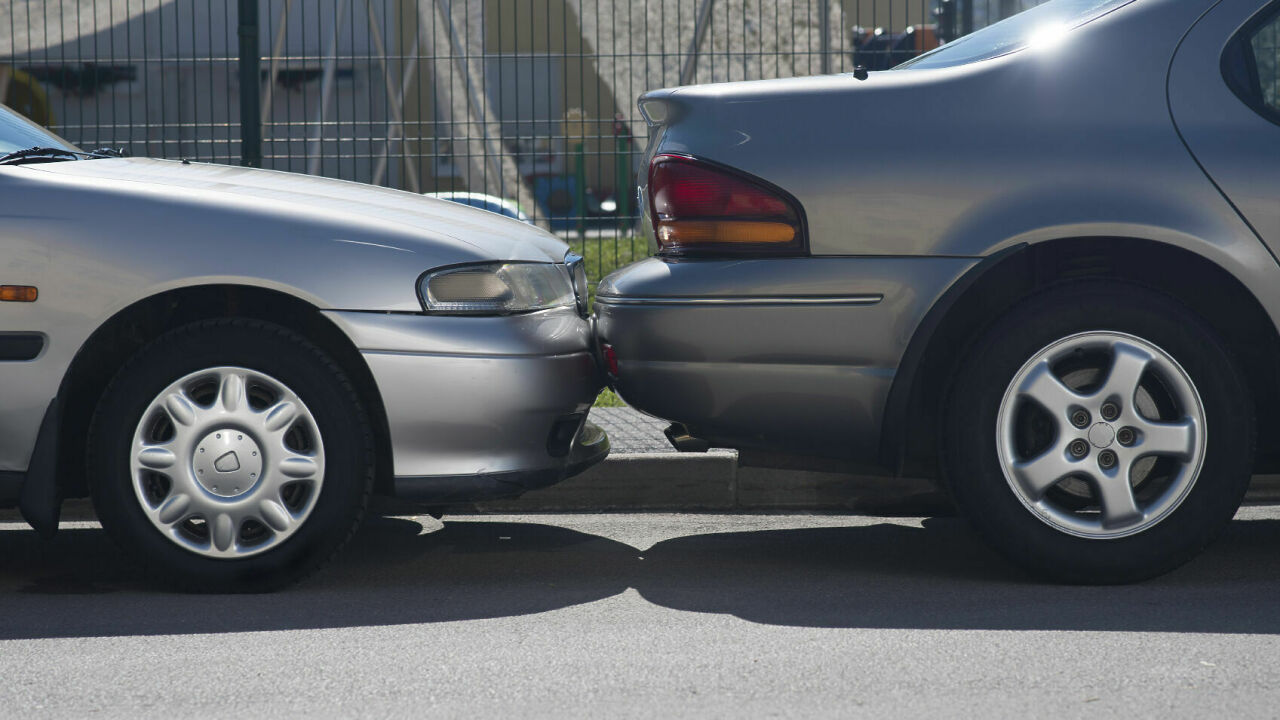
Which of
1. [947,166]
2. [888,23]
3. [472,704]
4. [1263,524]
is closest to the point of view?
[472,704]

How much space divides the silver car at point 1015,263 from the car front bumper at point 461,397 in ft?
1.08

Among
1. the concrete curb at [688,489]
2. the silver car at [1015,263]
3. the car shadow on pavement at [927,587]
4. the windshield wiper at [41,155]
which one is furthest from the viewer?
the concrete curb at [688,489]

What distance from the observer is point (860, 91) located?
3865mm

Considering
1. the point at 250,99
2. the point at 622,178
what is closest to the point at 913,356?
the point at 250,99

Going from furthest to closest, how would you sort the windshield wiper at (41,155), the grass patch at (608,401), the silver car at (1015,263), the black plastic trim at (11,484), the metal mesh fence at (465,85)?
the metal mesh fence at (465,85) < the grass patch at (608,401) < the windshield wiper at (41,155) < the black plastic trim at (11,484) < the silver car at (1015,263)

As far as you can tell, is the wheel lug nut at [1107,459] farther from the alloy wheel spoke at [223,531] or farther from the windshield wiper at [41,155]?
the windshield wiper at [41,155]

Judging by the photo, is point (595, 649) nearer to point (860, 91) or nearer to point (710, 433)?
point (710, 433)

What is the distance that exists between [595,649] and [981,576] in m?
1.26

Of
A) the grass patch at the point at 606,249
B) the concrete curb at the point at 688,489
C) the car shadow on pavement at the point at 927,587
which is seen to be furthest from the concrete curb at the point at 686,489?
the grass patch at the point at 606,249

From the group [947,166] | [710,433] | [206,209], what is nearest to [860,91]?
[947,166]

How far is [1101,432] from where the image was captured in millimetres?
3789

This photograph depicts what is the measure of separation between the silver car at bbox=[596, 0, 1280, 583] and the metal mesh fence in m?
4.10

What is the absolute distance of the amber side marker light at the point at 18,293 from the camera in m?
3.82

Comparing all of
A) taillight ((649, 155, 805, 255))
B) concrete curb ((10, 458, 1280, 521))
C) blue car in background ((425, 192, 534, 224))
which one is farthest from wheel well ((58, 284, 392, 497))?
blue car in background ((425, 192, 534, 224))
